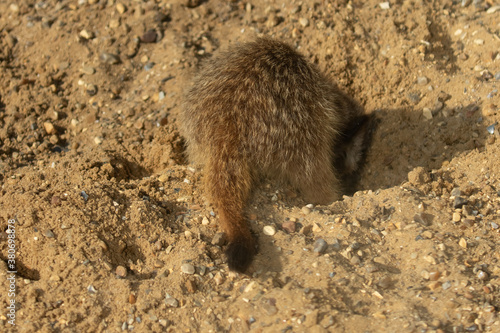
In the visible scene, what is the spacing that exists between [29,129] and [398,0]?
3968 mm

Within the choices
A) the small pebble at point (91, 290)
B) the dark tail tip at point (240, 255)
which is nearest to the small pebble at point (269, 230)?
the dark tail tip at point (240, 255)

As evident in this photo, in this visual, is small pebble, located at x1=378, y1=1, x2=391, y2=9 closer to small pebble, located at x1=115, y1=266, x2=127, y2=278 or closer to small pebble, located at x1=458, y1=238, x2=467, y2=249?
small pebble, located at x1=458, y1=238, x2=467, y2=249

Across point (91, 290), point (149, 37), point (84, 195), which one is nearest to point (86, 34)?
point (149, 37)

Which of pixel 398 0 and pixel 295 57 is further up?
pixel 398 0

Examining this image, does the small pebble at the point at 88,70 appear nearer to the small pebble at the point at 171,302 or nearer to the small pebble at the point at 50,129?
the small pebble at the point at 50,129

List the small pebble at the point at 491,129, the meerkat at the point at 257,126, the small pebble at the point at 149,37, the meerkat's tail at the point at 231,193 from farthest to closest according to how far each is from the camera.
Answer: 1. the small pebble at the point at 149,37
2. the small pebble at the point at 491,129
3. the meerkat at the point at 257,126
4. the meerkat's tail at the point at 231,193

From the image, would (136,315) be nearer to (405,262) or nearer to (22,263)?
(22,263)

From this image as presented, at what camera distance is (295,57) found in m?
4.11

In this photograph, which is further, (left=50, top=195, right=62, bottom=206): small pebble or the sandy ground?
(left=50, top=195, right=62, bottom=206): small pebble

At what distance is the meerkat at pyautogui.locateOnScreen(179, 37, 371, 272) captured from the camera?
3.59 m

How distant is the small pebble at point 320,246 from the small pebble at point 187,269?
2.63 feet

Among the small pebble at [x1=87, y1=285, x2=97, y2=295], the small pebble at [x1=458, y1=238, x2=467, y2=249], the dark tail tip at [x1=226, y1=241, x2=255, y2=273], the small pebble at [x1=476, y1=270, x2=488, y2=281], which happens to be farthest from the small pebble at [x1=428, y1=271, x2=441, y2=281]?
the small pebble at [x1=87, y1=285, x2=97, y2=295]

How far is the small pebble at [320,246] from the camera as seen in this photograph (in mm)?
3159

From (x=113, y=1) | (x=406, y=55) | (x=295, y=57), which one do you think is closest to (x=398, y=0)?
(x=406, y=55)
